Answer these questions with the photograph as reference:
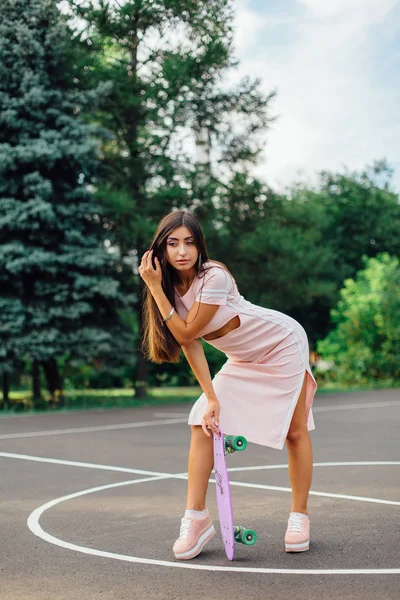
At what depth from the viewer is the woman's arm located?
4621 mm

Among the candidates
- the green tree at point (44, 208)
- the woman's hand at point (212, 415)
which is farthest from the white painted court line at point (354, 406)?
the woman's hand at point (212, 415)

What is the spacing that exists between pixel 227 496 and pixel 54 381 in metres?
16.7

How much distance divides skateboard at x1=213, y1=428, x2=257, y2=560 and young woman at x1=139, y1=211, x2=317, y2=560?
0.11m

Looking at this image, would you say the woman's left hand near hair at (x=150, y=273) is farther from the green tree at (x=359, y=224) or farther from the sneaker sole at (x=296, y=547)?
the green tree at (x=359, y=224)

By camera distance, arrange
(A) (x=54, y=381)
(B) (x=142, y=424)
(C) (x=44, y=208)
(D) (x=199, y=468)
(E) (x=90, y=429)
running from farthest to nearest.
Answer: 1. (A) (x=54, y=381)
2. (C) (x=44, y=208)
3. (B) (x=142, y=424)
4. (E) (x=90, y=429)
5. (D) (x=199, y=468)

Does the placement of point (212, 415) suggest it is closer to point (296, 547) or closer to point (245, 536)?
point (245, 536)

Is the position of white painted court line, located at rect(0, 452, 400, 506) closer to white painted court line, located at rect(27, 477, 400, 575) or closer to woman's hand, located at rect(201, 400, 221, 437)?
white painted court line, located at rect(27, 477, 400, 575)

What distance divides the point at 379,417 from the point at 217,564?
35.0ft

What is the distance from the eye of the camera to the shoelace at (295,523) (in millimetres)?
4816

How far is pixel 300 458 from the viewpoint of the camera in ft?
16.2

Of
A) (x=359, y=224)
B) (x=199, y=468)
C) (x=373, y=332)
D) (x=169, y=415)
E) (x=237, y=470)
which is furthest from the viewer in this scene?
(x=359, y=224)

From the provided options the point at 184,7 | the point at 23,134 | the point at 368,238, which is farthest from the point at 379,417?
the point at 368,238

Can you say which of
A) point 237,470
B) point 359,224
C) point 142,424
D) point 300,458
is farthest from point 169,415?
point 359,224

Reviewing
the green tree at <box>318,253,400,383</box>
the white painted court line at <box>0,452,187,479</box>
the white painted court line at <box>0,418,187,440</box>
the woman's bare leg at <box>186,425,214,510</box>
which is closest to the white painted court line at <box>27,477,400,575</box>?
the woman's bare leg at <box>186,425,214,510</box>
